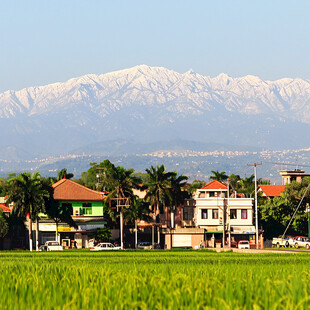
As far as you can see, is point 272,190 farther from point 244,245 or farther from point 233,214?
point 244,245

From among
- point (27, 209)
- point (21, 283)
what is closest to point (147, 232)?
point (27, 209)

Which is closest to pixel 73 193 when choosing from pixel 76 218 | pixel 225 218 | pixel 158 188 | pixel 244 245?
pixel 76 218

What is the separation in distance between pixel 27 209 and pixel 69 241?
65.5ft

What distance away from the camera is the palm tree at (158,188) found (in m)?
132

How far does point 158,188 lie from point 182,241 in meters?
9.98

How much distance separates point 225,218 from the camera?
136 metres

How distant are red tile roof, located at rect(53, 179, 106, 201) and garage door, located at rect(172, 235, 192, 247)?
14.4 metres

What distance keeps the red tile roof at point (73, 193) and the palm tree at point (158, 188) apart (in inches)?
319

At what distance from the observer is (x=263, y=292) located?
48.8ft

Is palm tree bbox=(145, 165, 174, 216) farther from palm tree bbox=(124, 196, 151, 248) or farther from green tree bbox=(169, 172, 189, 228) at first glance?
palm tree bbox=(124, 196, 151, 248)

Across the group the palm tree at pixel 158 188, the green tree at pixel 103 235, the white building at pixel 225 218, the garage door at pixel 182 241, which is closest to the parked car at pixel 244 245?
the white building at pixel 225 218

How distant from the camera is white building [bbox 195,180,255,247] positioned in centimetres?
13362

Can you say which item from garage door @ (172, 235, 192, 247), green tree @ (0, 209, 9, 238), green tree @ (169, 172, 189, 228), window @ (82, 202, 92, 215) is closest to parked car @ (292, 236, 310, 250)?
garage door @ (172, 235, 192, 247)

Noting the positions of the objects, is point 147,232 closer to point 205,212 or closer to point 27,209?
point 205,212
